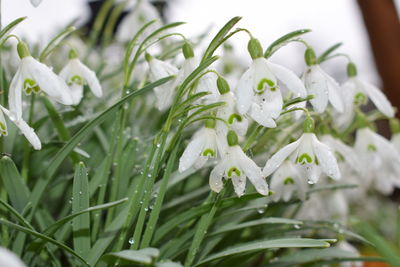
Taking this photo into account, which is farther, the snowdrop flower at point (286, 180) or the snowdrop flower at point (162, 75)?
the snowdrop flower at point (286, 180)

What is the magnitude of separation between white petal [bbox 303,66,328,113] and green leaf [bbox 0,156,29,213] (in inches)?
20.4

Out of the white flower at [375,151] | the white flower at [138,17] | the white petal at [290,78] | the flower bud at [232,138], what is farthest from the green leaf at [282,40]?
the white flower at [138,17]

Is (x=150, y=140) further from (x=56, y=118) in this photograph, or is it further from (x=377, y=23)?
(x=377, y=23)

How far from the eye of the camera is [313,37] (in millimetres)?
8258

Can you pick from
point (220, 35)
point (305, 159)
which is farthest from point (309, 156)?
point (220, 35)

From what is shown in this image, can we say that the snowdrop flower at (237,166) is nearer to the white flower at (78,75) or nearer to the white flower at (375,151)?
the white flower at (78,75)

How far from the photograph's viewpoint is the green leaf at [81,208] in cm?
80

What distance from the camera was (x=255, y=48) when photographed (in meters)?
0.80

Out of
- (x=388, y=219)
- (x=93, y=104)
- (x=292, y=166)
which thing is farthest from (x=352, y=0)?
(x=292, y=166)

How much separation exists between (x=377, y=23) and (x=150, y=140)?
2.02 metres

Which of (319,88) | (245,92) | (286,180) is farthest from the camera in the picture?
(286,180)

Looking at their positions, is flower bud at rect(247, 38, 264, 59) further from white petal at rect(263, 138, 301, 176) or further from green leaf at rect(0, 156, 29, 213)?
green leaf at rect(0, 156, 29, 213)

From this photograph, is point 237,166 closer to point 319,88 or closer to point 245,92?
point 245,92

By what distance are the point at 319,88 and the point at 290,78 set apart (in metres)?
0.11
